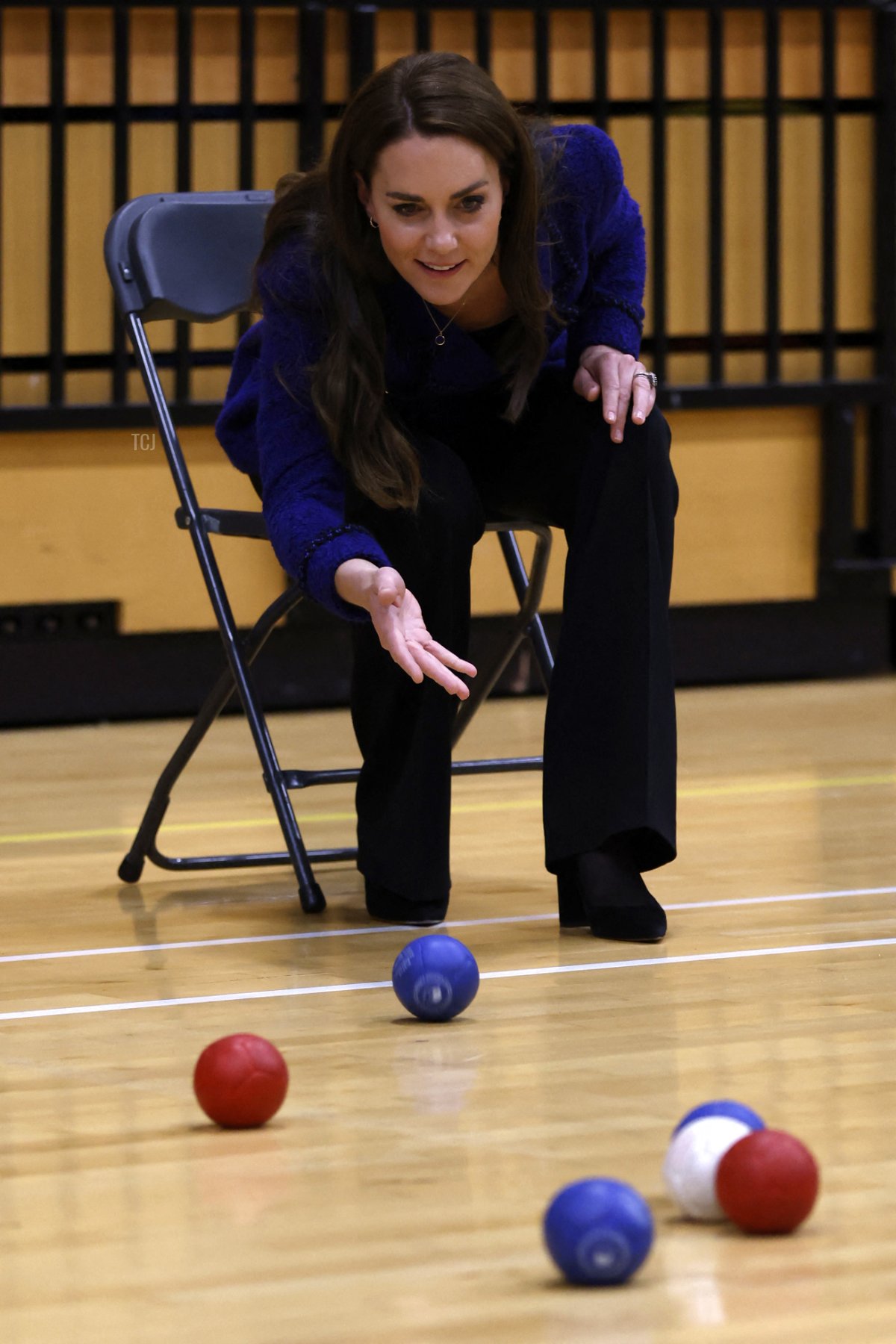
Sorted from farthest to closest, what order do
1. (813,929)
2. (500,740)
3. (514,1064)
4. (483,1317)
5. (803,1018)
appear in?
(500,740) < (813,929) < (803,1018) < (514,1064) < (483,1317)

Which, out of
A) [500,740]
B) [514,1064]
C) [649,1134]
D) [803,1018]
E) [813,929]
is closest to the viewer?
[649,1134]

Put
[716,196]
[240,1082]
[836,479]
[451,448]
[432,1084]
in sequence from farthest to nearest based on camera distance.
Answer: [836,479] → [716,196] → [451,448] → [432,1084] → [240,1082]

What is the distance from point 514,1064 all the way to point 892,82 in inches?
151

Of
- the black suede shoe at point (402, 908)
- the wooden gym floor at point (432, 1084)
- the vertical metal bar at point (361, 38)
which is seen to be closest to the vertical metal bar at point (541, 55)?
the vertical metal bar at point (361, 38)

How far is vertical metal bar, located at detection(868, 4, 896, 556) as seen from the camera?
527cm

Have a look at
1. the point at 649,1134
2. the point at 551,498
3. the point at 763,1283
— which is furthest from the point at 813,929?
the point at 763,1283

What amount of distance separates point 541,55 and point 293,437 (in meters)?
2.70

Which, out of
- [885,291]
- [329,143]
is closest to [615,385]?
[329,143]

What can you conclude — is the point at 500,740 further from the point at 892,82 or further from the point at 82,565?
the point at 892,82

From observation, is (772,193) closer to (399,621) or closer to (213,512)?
(213,512)

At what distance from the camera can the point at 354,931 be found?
8.75ft

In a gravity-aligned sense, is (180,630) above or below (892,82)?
below

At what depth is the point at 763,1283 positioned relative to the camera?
4.55 feet

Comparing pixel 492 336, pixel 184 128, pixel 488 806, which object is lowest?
pixel 488 806
